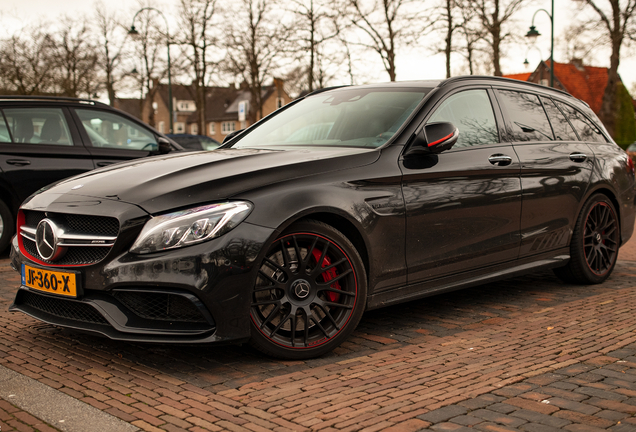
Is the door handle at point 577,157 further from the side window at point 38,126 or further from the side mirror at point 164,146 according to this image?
the side window at point 38,126

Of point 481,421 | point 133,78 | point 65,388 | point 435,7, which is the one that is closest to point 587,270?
point 481,421

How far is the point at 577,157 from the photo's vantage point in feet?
18.8

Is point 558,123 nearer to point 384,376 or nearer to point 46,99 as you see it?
point 384,376

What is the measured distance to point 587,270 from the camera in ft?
19.5

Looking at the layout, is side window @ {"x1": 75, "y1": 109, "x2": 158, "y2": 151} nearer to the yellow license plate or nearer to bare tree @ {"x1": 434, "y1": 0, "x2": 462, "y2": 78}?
the yellow license plate

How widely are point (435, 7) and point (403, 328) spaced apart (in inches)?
1012

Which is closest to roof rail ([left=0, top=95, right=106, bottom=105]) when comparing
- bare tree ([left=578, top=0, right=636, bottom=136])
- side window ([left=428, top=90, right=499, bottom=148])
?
side window ([left=428, top=90, right=499, bottom=148])

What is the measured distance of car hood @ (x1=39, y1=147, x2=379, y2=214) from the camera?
11.6ft

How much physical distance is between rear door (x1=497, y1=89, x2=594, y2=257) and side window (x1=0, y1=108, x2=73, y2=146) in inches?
200

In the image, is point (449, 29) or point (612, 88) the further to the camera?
point (449, 29)

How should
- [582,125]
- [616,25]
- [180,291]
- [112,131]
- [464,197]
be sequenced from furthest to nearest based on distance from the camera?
[616,25] → [112,131] → [582,125] → [464,197] → [180,291]

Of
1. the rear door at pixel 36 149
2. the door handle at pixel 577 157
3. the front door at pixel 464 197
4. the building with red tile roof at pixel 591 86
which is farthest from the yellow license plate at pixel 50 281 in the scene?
the building with red tile roof at pixel 591 86

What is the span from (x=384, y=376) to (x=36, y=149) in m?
5.58

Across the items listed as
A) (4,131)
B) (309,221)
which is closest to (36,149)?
(4,131)
